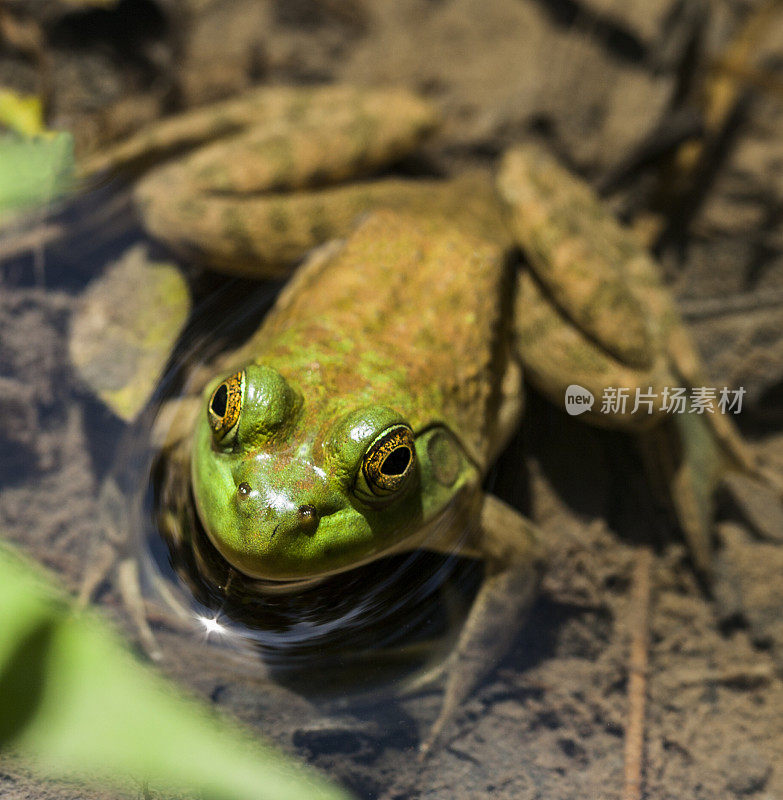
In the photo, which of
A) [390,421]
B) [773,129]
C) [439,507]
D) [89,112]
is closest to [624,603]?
[439,507]

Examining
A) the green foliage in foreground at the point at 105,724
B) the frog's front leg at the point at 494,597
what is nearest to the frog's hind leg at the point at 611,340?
the frog's front leg at the point at 494,597

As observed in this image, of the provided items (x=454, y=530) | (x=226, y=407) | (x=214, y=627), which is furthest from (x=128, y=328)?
(x=454, y=530)

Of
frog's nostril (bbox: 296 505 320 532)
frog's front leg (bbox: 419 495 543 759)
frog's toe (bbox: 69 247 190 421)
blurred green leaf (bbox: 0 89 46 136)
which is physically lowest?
frog's front leg (bbox: 419 495 543 759)

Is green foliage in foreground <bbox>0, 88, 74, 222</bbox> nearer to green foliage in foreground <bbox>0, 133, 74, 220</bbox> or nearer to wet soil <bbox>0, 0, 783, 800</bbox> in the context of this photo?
green foliage in foreground <bbox>0, 133, 74, 220</bbox>

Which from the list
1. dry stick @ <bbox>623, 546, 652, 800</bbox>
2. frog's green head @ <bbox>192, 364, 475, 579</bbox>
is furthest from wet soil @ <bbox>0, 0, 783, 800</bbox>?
frog's green head @ <bbox>192, 364, 475, 579</bbox>

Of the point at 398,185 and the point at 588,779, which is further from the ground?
the point at 398,185

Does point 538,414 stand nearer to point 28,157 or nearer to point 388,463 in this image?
point 388,463

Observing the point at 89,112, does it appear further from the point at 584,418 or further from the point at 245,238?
the point at 584,418
